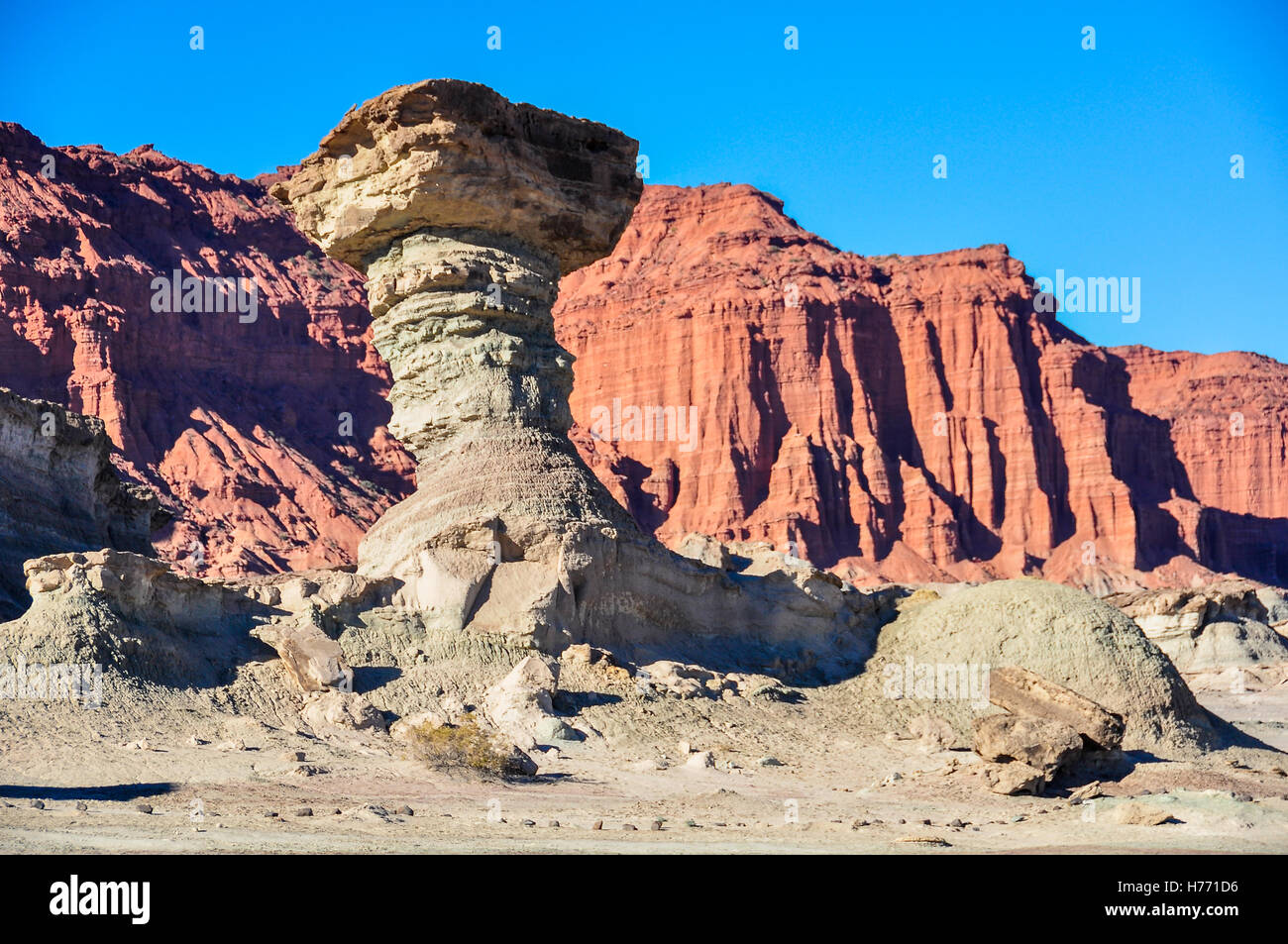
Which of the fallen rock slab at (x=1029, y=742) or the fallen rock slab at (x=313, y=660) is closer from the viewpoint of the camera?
the fallen rock slab at (x=1029, y=742)

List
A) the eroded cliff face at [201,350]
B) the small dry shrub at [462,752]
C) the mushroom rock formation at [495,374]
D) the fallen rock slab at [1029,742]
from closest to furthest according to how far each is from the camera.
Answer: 1. the small dry shrub at [462,752]
2. the fallen rock slab at [1029,742]
3. the mushroom rock formation at [495,374]
4. the eroded cliff face at [201,350]

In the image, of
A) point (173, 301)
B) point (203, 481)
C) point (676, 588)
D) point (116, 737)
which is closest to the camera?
point (116, 737)

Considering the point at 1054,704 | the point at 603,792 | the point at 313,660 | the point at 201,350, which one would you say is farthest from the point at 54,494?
the point at 201,350

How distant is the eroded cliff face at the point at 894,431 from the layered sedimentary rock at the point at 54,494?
63182mm

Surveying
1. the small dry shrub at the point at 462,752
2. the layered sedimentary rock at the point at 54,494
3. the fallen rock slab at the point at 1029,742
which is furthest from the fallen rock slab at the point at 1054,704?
the layered sedimentary rock at the point at 54,494

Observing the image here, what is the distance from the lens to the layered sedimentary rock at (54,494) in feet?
71.4

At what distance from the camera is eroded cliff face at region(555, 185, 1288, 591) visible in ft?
303

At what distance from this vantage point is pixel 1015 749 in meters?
18.1

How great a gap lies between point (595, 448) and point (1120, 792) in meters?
77.4

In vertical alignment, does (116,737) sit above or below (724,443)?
below

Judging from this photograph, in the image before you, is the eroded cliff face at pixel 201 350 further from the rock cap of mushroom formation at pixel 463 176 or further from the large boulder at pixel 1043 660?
the large boulder at pixel 1043 660

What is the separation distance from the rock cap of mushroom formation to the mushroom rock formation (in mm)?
31

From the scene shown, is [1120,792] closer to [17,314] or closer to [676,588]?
[676,588]
